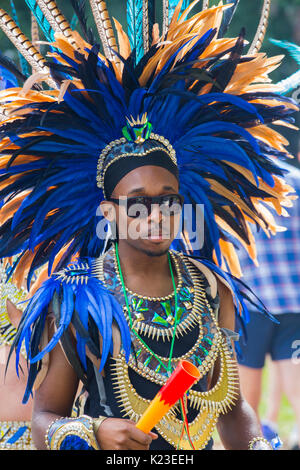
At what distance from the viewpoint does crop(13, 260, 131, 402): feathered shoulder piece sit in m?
2.39

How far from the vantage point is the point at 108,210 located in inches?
104

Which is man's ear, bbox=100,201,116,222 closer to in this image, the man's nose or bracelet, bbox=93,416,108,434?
the man's nose

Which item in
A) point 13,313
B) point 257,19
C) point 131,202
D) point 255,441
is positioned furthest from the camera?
point 257,19

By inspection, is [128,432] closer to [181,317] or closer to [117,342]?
[117,342]

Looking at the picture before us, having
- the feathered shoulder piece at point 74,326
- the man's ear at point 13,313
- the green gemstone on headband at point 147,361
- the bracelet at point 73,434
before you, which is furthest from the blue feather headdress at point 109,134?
the man's ear at point 13,313

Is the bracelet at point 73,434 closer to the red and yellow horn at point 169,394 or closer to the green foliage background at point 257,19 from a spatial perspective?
the red and yellow horn at point 169,394

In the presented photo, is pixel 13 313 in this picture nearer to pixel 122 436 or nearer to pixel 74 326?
pixel 74 326

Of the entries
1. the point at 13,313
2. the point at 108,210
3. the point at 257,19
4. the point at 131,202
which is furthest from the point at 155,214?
the point at 257,19

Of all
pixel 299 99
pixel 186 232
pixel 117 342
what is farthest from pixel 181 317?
pixel 299 99

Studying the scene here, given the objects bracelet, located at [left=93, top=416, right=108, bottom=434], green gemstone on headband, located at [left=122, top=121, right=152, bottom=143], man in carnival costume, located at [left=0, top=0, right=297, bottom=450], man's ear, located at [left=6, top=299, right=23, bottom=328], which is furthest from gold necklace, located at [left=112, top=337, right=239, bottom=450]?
man's ear, located at [left=6, top=299, right=23, bottom=328]

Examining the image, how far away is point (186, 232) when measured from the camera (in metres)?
3.00

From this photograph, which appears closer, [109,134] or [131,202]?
[131,202]

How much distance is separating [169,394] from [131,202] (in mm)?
695
